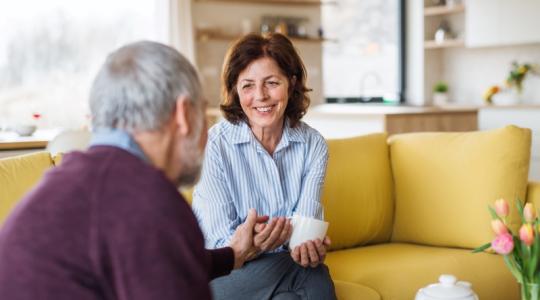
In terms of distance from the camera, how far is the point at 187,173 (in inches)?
45.6

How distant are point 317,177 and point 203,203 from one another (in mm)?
365

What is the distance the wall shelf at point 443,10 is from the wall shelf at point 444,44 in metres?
0.27

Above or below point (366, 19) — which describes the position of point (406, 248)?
below

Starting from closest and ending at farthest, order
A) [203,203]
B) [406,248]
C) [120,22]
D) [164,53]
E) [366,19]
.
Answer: [164,53] < [203,203] < [406,248] < [120,22] < [366,19]

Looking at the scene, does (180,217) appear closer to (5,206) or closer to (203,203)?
(203,203)

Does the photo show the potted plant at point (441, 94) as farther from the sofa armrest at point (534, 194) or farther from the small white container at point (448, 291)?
the small white container at point (448, 291)

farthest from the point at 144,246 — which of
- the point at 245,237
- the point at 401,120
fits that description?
the point at 401,120

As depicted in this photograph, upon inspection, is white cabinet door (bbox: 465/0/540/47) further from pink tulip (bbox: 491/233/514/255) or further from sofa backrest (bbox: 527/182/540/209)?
pink tulip (bbox: 491/233/514/255)

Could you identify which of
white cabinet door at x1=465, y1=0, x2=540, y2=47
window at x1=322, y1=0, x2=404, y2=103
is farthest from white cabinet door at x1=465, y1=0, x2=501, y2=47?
window at x1=322, y1=0, x2=404, y2=103

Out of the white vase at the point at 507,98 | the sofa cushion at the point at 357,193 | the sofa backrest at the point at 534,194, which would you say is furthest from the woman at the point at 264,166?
the white vase at the point at 507,98

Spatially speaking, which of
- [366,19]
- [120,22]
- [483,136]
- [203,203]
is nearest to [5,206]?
[203,203]

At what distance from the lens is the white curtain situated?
572 centimetres

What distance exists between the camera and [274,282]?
205cm

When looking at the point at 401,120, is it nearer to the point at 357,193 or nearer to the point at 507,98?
the point at 357,193
